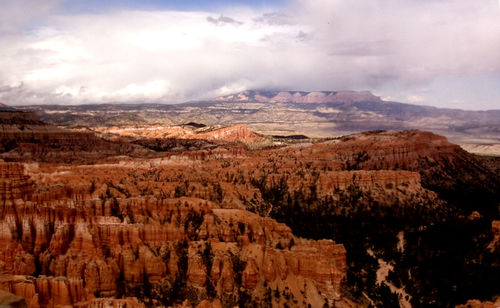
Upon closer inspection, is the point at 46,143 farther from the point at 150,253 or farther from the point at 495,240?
the point at 495,240

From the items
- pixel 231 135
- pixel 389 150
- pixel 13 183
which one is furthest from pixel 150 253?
pixel 231 135

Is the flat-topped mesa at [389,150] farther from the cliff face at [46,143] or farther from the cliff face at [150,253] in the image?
the cliff face at [46,143]

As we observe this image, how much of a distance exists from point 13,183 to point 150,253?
14954mm

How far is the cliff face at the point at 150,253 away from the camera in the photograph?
42.0 m

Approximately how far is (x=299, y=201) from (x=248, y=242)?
884 inches

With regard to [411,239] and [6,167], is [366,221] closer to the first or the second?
[411,239]

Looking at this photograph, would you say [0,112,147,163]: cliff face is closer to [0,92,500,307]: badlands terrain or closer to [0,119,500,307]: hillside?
[0,92,500,307]: badlands terrain

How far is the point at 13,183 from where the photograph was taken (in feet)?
150

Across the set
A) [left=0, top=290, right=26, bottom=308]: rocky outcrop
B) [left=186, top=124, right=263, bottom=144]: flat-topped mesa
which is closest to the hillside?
[left=0, top=290, right=26, bottom=308]: rocky outcrop

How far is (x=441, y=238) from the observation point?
198 feet

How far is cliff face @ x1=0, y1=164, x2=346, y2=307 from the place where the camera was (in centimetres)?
4197

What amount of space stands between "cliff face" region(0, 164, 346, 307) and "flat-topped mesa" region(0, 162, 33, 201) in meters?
0.21

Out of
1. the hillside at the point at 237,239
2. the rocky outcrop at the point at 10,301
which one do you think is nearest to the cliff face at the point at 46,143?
the hillside at the point at 237,239

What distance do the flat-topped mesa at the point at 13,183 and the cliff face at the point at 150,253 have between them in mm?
209
